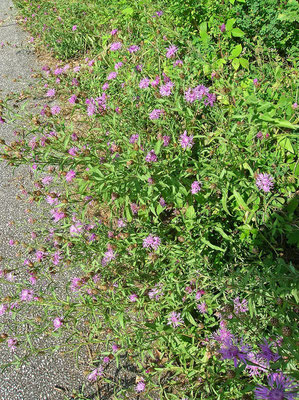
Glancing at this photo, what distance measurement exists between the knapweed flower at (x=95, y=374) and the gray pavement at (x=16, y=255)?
108 millimetres

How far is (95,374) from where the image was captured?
2.19 meters

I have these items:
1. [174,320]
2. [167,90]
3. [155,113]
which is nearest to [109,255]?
[174,320]

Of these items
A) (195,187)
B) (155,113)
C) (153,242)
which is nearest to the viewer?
(195,187)

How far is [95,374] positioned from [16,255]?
1396mm

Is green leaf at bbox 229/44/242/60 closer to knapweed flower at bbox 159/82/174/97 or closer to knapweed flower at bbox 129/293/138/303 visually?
knapweed flower at bbox 159/82/174/97

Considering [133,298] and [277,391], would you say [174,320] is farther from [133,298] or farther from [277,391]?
[277,391]

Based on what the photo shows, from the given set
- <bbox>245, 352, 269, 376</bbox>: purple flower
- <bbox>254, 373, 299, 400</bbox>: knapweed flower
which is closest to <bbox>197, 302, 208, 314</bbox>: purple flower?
<bbox>245, 352, 269, 376</bbox>: purple flower

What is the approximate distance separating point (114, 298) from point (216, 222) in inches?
31.8

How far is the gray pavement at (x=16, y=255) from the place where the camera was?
2324 mm

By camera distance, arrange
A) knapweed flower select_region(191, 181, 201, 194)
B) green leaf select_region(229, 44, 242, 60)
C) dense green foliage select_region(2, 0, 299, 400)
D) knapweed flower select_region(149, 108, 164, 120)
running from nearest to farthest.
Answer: dense green foliage select_region(2, 0, 299, 400), knapweed flower select_region(191, 181, 201, 194), knapweed flower select_region(149, 108, 164, 120), green leaf select_region(229, 44, 242, 60)

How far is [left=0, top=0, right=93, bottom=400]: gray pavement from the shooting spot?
91.5 inches

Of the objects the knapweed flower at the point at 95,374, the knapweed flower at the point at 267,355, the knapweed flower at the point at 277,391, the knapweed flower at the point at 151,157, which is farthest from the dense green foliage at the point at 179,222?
the knapweed flower at the point at 277,391

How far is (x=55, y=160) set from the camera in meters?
2.09

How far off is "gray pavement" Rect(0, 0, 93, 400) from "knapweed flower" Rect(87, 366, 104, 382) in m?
0.11
